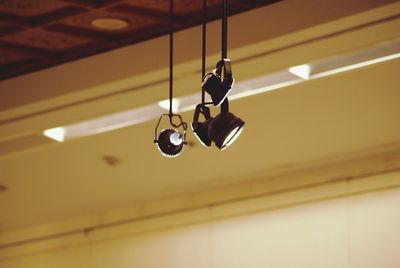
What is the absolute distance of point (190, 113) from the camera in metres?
6.44

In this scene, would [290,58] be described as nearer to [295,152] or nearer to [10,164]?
[295,152]

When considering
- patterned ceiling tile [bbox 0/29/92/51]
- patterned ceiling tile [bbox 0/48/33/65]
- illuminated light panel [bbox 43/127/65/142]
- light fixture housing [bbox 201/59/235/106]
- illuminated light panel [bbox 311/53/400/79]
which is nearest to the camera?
light fixture housing [bbox 201/59/235/106]

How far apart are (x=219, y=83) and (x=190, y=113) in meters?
2.40

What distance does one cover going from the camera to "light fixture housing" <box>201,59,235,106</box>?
13.1 feet

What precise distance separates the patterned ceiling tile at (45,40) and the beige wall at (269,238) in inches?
71.3

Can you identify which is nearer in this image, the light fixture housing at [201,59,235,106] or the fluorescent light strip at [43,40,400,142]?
the light fixture housing at [201,59,235,106]

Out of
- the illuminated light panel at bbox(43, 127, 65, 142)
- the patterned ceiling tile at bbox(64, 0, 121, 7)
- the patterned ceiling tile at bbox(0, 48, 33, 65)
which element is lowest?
the illuminated light panel at bbox(43, 127, 65, 142)

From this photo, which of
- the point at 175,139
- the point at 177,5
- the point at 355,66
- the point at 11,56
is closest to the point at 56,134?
→ the point at 11,56

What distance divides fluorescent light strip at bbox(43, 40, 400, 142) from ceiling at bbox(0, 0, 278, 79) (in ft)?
1.61

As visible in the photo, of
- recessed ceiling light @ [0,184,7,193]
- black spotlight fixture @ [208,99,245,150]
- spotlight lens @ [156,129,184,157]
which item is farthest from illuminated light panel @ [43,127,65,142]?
black spotlight fixture @ [208,99,245,150]

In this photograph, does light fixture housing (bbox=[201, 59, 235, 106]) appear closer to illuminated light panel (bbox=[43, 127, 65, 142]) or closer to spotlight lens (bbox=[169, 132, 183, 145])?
spotlight lens (bbox=[169, 132, 183, 145])

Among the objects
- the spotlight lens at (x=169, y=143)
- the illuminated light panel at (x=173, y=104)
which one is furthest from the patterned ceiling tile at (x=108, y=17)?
the spotlight lens at (x=169, y=143)

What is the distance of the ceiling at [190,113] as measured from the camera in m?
5.55

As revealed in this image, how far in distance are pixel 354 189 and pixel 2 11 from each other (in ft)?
8.48
